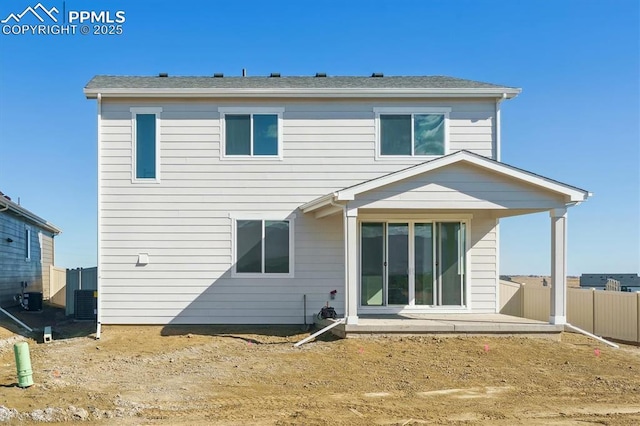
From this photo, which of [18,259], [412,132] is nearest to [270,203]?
[412,132]

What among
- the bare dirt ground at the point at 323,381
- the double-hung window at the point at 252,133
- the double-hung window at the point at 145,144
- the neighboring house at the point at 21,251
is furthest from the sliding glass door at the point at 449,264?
the neighboring house at the point at 21,251

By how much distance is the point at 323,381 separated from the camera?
8.23 meters

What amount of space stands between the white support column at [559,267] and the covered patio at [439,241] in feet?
0.06

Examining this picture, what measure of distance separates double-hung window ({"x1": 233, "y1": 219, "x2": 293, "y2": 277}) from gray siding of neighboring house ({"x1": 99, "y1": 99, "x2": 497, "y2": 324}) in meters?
0.18

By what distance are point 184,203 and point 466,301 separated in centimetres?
687

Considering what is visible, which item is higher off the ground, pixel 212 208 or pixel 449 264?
pixel 212 208

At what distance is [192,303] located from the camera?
12664mm

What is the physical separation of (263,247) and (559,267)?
6.22 metres

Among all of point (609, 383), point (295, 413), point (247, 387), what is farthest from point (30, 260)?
point (609, 383)

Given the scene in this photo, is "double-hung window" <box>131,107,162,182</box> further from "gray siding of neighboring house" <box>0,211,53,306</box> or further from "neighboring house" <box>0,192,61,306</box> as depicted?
"gray siding of neighboring house" <box>0,211,53,306</box>

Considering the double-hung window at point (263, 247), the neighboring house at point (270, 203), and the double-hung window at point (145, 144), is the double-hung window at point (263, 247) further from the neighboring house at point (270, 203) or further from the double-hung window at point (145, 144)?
the double-hung window at point (145, 144)

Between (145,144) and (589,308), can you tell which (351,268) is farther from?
(589,308)

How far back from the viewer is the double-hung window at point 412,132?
1296 cm

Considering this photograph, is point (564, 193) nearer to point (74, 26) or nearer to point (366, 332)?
point (366, 332)
